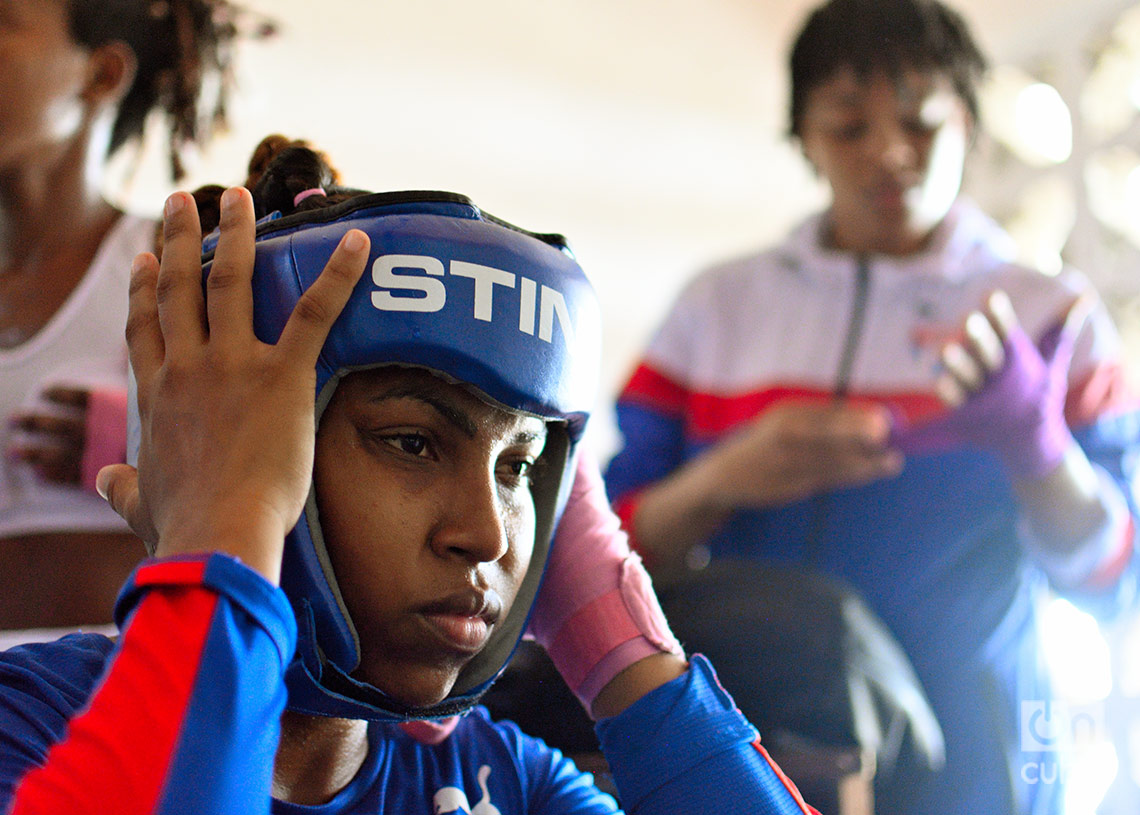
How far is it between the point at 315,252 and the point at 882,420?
75 centimetres

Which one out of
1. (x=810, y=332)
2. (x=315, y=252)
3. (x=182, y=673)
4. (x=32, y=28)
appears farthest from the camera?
(x=810, y=332)

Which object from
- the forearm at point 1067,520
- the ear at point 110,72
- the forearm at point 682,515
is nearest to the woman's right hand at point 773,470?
the forearm at point 682,515

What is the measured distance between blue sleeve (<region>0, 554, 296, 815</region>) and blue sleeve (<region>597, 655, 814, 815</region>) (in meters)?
0.21

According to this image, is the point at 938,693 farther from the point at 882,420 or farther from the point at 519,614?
the point at 519,614

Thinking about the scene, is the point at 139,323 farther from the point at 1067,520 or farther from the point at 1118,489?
the point at 1118,489

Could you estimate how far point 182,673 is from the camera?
1.30ft

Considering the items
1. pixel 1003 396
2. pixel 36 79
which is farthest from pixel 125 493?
pixel 1003 396

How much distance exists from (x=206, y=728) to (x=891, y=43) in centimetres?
108

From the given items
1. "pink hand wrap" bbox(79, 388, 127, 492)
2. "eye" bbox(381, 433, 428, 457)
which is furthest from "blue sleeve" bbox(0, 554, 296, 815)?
"pink hand wrap" bbox(79, 388, 127, 492)

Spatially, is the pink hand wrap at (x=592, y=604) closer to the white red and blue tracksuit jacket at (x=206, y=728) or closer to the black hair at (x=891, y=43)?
the white red and blue tracksuit jacket at (x=206, y=728)

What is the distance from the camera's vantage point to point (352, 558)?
509mm

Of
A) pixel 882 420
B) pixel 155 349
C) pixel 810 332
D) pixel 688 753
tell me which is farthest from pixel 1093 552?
pixel 155 349

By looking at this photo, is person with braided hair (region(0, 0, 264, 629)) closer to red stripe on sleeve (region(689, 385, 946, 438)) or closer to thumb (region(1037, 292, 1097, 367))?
red stripe on sleeve (region(689, 385, 946, 438))

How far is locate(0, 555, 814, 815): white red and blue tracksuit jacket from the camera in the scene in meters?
0.38
